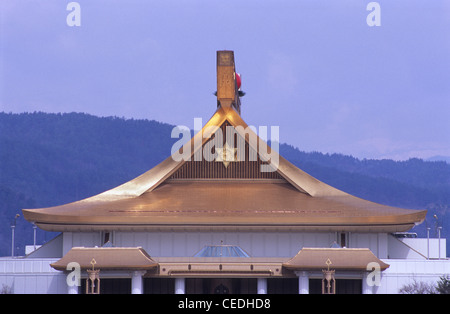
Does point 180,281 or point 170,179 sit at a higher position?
point 170,179

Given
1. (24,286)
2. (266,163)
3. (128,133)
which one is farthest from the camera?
(128,133)

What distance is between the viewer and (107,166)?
583 ft

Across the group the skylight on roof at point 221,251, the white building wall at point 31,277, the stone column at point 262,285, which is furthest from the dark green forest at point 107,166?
the stone column at point 262,285

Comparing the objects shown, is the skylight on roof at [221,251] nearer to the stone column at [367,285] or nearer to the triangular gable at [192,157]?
the stone column at [367,285]

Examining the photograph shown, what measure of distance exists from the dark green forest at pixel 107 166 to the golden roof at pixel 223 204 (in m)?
106

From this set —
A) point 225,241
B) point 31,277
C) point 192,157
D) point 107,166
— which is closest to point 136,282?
point 31,277

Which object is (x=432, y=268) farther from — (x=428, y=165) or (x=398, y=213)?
(x=428, y=165)

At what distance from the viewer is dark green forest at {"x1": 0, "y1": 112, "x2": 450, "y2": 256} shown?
163 meters

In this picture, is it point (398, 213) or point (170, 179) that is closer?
point (398, 213)

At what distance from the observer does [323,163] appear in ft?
634

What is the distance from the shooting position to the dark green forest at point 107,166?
536 ft

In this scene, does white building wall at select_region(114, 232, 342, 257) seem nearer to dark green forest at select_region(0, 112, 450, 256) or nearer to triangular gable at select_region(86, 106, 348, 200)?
triangular gable at select_region(86, 106, 348, 200)

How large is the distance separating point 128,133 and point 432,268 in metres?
158
